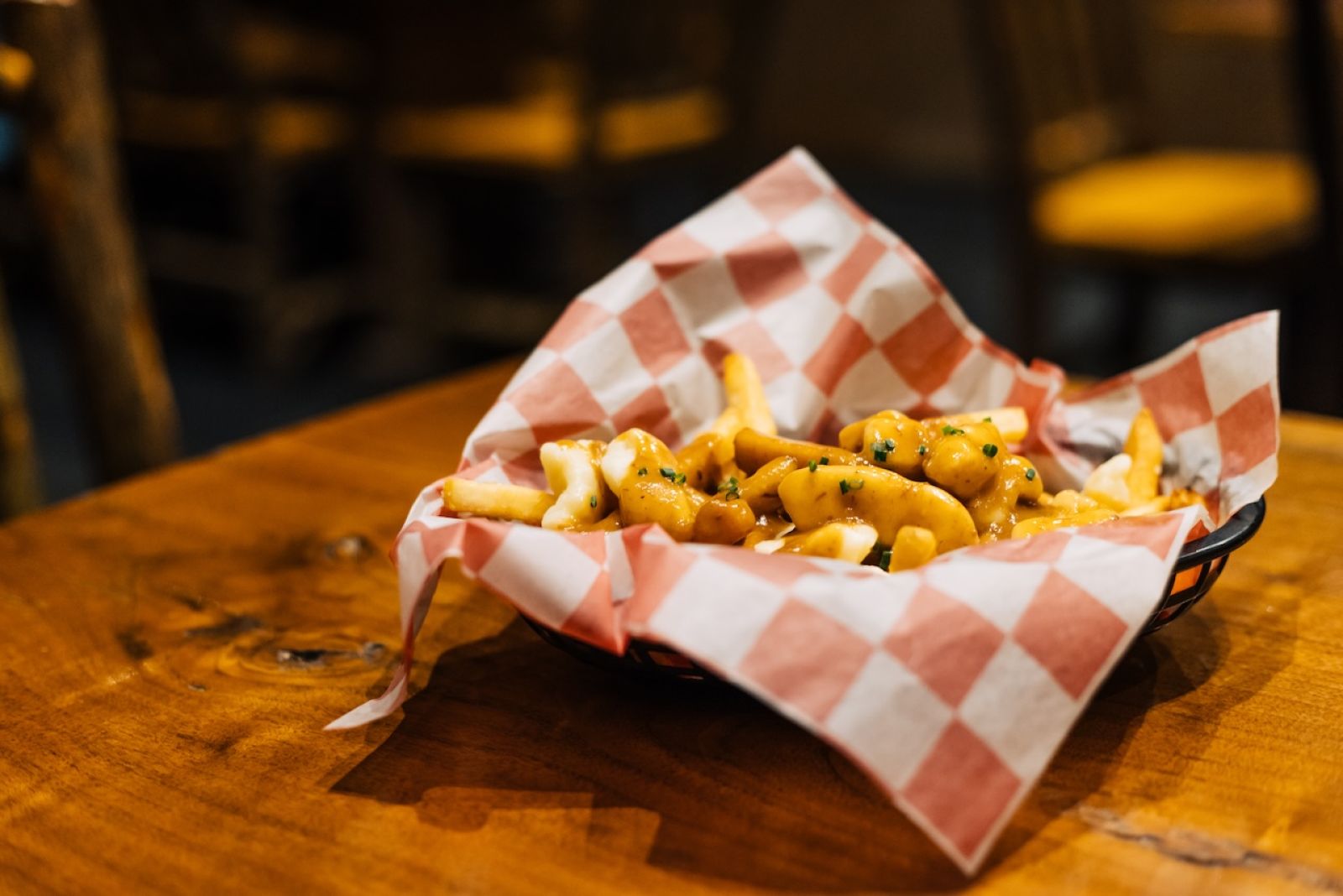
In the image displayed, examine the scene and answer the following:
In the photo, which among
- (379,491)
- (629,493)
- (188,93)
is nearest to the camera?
(629,493)

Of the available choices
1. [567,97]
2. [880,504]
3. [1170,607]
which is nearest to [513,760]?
[880,504]

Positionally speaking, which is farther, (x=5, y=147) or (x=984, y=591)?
(x=5, y=147)

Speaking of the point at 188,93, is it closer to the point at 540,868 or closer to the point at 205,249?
the point at 205,249

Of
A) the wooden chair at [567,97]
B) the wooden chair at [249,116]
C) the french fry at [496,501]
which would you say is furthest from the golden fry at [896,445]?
the wooden chair at [249,116]

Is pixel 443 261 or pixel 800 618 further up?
pixel 800 618

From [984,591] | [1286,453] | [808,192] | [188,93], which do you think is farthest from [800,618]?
[188,93]

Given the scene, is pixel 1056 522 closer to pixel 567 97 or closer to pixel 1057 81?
pixel 1057 81
